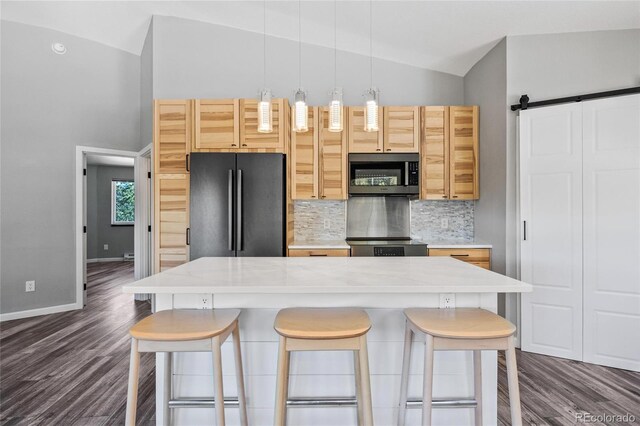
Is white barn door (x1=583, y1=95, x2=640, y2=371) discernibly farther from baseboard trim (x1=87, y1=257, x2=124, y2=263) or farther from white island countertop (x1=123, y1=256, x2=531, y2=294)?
baseboard trim (x1=87, y1=257, x2=124, y2=263)

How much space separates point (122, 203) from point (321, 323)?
8959 mm

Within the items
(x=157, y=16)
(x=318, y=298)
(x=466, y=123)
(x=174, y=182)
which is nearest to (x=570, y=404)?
(x=318, y=298)

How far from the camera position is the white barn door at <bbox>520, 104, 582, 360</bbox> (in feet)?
9.05

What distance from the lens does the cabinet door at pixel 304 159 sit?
360cm

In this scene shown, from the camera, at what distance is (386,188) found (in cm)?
362

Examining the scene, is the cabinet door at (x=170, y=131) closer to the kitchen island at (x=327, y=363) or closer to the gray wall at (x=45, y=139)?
the gray wall at (x=45, y=139)

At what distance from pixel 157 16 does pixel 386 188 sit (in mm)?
3200

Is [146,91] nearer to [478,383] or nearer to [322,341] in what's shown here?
[322,341]

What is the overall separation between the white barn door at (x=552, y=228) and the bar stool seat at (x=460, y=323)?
1.71 m

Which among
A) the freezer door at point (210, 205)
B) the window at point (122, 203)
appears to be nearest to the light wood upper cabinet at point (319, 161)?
the freezer door at point (210, 205)

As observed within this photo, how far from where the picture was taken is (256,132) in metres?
3.41

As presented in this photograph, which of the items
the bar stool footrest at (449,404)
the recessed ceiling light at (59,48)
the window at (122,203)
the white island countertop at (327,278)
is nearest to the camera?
the white island countertop at (327,278)

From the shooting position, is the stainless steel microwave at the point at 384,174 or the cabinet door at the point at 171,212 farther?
the stainless steel microwave at the point at 384,174

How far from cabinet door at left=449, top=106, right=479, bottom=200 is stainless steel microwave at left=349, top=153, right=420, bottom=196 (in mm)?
396
